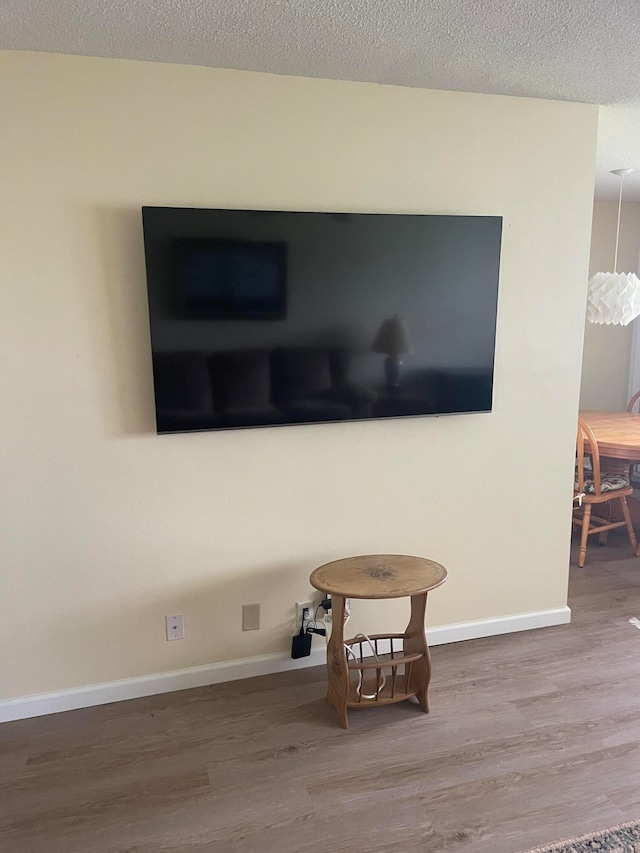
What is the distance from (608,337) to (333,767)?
13.7 feet

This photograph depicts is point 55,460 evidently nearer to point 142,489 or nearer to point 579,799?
point 142,489

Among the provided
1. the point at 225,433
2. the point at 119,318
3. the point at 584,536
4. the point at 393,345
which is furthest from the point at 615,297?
the point at 119,318

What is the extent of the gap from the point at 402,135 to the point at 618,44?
759 mm

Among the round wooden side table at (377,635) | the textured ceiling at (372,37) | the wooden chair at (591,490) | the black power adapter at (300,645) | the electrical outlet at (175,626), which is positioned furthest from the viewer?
the wooden chair at (591,490)

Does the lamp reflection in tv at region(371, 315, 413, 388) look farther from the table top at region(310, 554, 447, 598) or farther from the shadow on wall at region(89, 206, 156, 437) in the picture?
the shadow on wall at region(89, 206, 156, 437)

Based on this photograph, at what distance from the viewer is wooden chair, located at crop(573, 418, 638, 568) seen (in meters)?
3.75

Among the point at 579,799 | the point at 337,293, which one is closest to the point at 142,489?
the point at 337,293

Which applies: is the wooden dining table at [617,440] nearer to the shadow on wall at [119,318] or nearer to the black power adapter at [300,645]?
the black power adapter at [300,645]

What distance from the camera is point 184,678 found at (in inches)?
100

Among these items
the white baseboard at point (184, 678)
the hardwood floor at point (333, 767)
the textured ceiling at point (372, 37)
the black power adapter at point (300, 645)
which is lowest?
the hardwood floor at point (333, 767)

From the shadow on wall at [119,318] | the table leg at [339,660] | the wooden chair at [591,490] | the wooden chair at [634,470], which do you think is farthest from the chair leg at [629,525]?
the shadow on wall at [119,318]

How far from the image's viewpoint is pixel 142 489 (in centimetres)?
239

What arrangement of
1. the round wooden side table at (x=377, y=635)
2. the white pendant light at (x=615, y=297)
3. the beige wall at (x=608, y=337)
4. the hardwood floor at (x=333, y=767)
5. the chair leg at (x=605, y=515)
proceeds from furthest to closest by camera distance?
the beige wall at (x=608, y=337)
the chair leg at (x=605, y=515)
the white pendant light at (x=615, y=297)
the round wooden side table at (x=377, y=635)
the hardwood floor at (x=333, y=767)

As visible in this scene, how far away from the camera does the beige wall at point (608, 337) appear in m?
4.91
